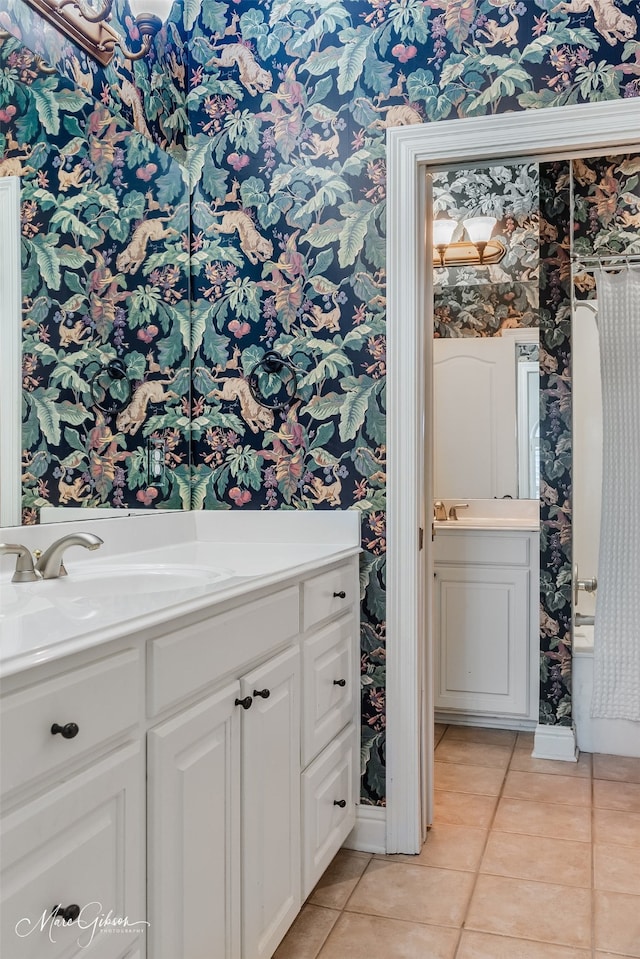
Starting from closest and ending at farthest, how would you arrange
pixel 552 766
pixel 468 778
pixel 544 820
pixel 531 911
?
1. pixel 531 911
2. pixel 544 820
3. pixel 468 778
4. pixel 552 766

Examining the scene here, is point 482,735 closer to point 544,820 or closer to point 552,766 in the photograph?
point 552,766

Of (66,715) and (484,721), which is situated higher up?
(66,715)

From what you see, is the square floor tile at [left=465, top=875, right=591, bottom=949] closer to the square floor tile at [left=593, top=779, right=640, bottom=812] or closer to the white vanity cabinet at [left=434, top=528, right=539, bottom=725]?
the square floor tile at [left=593, top=779, right=640, bottom=812]

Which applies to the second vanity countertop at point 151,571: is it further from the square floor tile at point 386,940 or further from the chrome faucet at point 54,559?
the square floor tile at point 386,940

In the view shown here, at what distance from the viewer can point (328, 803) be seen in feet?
6.91

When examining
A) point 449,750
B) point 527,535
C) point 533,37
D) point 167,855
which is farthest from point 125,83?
point 449,750

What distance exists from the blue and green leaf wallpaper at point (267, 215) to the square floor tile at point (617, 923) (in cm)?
66

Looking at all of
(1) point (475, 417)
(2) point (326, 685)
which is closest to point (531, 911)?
(2) point (326, 685)

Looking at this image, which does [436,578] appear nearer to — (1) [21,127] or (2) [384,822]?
(2) [384,822]

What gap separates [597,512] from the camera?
3984 millimetres

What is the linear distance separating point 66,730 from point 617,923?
1.62 metres

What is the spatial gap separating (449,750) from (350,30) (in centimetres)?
261

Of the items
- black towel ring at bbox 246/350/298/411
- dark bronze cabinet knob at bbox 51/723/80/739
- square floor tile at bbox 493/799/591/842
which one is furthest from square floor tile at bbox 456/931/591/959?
black towel ring at bbox 246/350/298/411

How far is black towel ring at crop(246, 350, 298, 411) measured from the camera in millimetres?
2512
